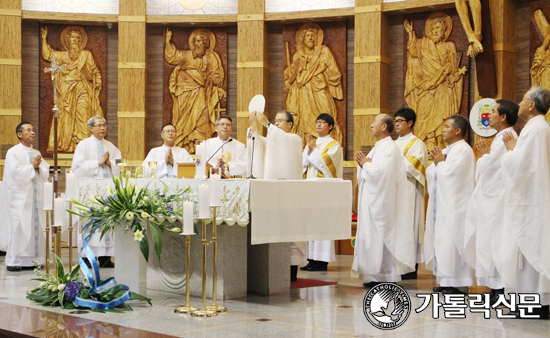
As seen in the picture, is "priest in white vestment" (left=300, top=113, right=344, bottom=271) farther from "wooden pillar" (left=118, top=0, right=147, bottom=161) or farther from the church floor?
"wooden pillar" (left=118, top=0, right=147, bottom=161)

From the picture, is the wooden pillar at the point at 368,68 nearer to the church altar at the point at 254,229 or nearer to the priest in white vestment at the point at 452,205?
the priest in white vestment at the point at 452,205

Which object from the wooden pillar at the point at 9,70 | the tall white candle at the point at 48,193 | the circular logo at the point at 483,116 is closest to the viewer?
the tall white candle at the point at 48,193

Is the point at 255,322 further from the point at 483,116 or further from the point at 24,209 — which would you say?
the point at 483,116

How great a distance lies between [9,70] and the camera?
10.9m

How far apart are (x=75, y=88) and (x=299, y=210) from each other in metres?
7.01

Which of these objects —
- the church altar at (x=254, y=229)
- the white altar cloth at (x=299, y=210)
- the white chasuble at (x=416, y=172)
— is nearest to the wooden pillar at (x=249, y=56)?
the white chasuble at (x=416, y=172)

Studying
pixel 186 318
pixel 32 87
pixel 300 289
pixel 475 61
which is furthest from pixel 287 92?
pixel 186 318

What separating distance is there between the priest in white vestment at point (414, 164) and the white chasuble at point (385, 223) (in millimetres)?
721

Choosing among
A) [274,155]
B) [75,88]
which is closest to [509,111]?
[274,155]

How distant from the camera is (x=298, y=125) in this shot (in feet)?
36.7

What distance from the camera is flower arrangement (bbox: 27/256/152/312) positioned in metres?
5.39

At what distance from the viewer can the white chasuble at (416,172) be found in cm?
759

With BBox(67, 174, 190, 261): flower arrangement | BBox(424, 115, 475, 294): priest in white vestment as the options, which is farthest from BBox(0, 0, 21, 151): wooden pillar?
BBox(424, 115, 475, 294): priest in white vestment

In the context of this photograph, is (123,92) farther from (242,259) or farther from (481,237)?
(481,237)
